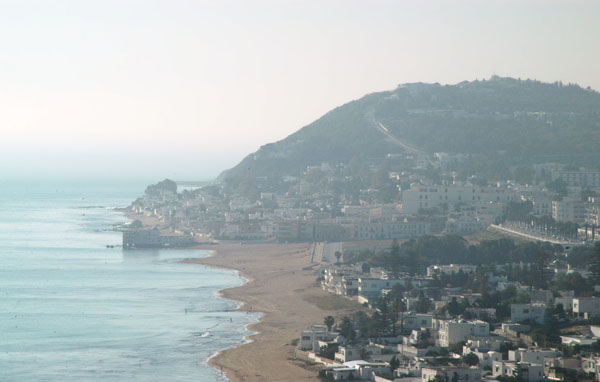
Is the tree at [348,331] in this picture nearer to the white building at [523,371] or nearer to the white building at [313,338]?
the white building at [313,338]

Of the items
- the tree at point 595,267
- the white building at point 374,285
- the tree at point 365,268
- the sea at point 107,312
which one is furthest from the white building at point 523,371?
the tree at point 365,268

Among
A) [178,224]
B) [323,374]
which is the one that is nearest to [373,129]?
[178,224]

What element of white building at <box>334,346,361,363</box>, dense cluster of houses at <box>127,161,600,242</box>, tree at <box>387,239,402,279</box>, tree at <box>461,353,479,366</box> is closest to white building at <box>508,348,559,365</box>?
tree at <box>461,353,479,366</box>

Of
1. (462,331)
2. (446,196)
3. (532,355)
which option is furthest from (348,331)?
(446,196)

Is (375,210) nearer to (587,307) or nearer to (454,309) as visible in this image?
(454,309)

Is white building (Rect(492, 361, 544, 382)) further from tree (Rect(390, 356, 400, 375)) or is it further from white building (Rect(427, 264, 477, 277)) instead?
white building (Rect(427, 264, 477, 277))

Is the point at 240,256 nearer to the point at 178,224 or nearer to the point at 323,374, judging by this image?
the point at 178,224

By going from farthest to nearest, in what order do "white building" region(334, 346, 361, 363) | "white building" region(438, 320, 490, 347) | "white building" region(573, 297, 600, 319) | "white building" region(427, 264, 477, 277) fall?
1. "white building" region(427, 264, 477, 277)
2. "white building" region(573, 297, 600, 319)
3. "white building" region(438, 320, 490, 347)
4. "white building" region(334, 346, 361, 363)
